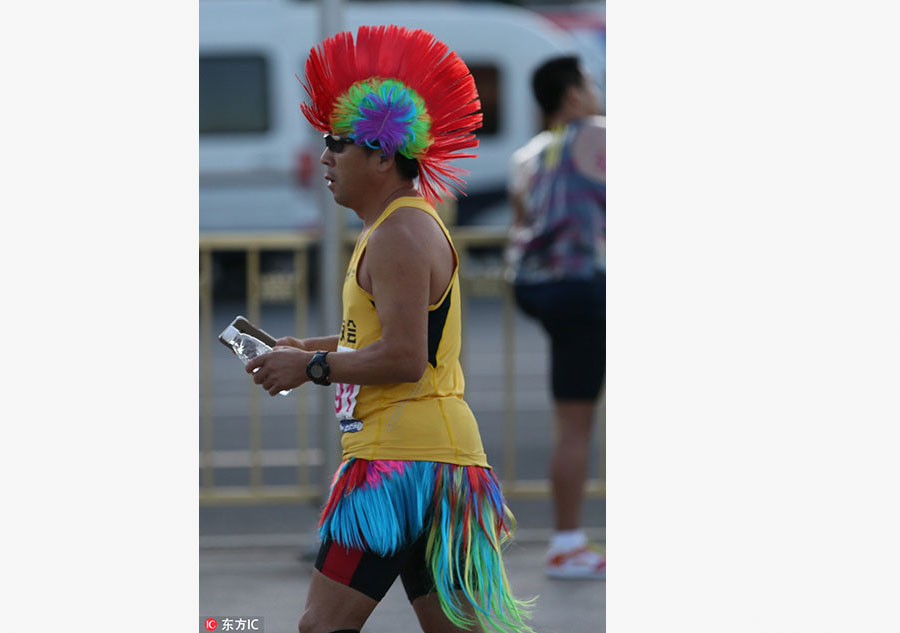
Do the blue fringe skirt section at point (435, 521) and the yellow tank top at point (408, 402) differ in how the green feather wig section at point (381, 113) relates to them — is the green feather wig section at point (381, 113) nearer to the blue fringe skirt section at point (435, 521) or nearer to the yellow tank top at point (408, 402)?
the yellow tank top at point (408, 402)

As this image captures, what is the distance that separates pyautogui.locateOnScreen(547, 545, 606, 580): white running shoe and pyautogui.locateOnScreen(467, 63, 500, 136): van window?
43.9 feet

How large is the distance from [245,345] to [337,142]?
58 cm

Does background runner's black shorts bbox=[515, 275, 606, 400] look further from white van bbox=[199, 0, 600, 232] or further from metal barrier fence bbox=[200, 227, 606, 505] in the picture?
white van bbox=[199, 0, 600, 232]

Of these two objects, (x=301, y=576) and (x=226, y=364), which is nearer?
(x=301, y=576)

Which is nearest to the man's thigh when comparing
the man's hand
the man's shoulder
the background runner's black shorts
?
the man's hand

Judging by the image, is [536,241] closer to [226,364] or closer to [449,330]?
[449,330]

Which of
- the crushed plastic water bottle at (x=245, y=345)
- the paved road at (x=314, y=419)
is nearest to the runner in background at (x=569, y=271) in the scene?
the paved road at (x=314, y=419)

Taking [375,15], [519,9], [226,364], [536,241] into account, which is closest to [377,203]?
[536,241]

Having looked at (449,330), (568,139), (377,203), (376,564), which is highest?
(568,139)

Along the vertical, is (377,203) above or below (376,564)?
above

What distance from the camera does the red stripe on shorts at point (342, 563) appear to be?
323 centimetres

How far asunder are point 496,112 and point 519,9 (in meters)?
1.61

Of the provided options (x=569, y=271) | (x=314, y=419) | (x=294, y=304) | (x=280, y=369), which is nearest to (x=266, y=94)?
(x=314, y=419)

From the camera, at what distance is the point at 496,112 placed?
18.7 m
